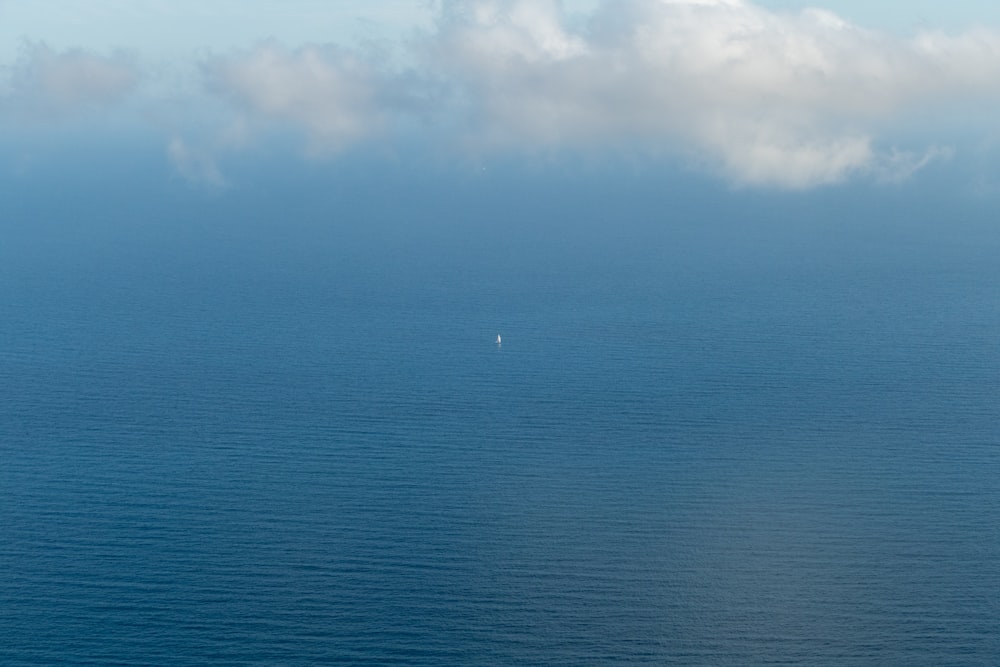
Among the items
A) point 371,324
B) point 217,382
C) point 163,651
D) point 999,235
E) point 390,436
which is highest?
point 999,235

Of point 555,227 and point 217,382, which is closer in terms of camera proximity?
point 217,382

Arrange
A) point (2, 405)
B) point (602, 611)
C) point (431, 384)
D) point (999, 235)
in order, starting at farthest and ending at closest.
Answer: point (999, 235) → point (431, 384) → point (2, 405) → point (602, 611)

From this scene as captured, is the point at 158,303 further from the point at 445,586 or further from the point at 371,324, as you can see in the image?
the point at 445,586

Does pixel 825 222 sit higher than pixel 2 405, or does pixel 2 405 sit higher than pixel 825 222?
pixel 825 222

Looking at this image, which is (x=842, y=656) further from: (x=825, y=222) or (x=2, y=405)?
(x=825, y=222)

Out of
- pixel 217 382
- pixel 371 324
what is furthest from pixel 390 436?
pixel 371 324

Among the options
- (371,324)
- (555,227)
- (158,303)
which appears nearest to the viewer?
(371,324)
